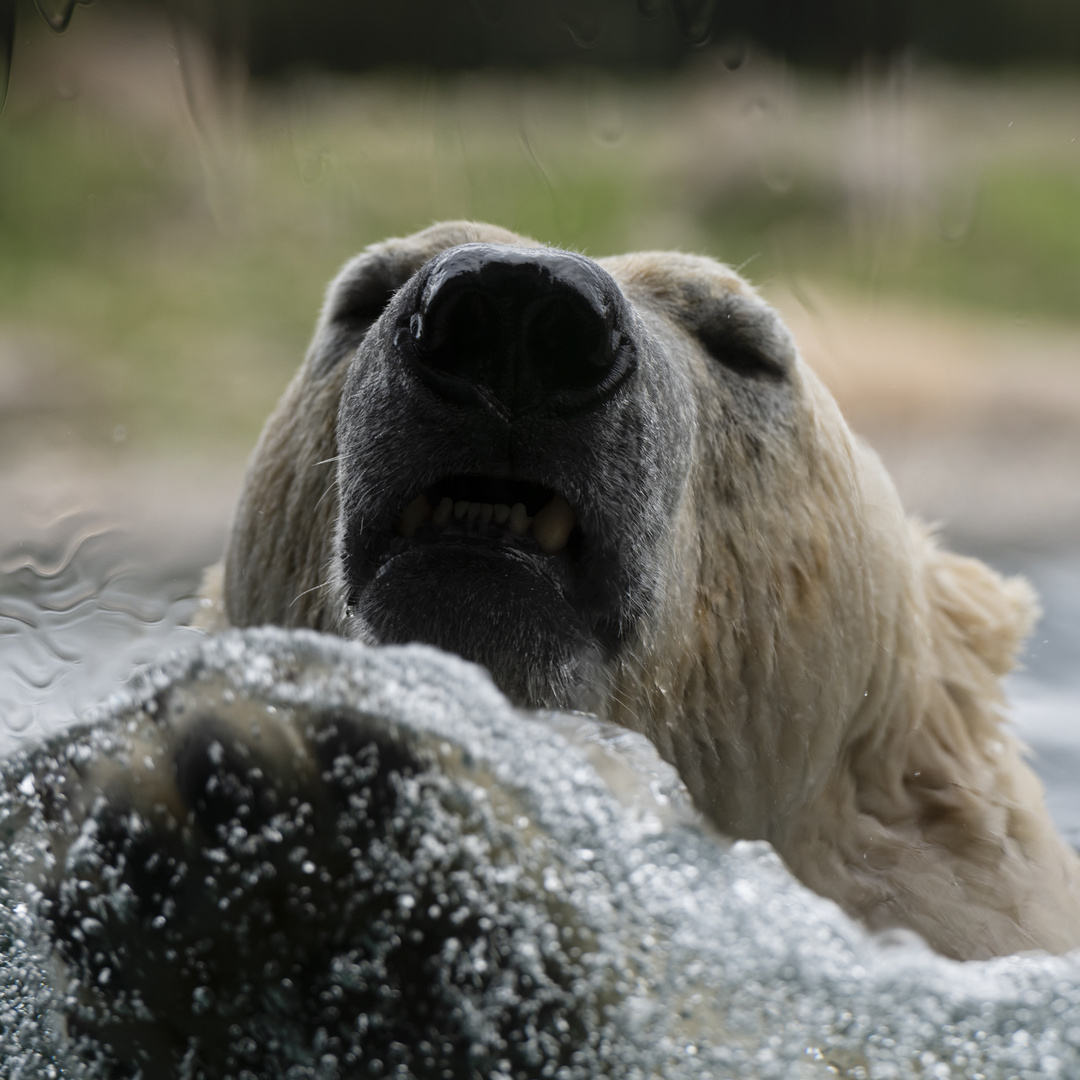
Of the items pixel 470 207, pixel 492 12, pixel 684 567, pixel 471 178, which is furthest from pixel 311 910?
pixel 492 12

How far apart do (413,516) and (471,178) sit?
96.8 inches

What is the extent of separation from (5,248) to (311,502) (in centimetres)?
442

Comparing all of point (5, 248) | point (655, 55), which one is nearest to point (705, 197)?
point (655, 55)

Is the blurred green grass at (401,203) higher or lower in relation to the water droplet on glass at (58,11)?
lower

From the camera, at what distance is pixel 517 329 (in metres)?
1.41

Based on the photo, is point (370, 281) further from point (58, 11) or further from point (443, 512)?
point (58, 11)

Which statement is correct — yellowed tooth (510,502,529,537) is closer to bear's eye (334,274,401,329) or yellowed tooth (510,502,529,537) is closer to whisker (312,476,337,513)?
whisker (312,476,337,513)

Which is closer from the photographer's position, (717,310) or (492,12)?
(717,310)

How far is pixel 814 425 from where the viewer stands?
2.05 meters

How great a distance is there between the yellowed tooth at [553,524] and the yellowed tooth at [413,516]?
13 centimetres

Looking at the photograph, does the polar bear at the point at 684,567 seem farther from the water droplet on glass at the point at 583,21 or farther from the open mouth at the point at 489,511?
the water droplet on glass at the point at 583,21

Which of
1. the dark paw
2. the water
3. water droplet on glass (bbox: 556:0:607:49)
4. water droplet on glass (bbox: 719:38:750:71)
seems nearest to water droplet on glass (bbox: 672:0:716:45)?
water droplet on glass (bbox: 719:38:750:71)

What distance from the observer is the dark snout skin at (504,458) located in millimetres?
1411

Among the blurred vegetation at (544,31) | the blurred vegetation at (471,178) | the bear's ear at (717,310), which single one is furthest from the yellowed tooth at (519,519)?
the blurred vegetation at (544,31)
